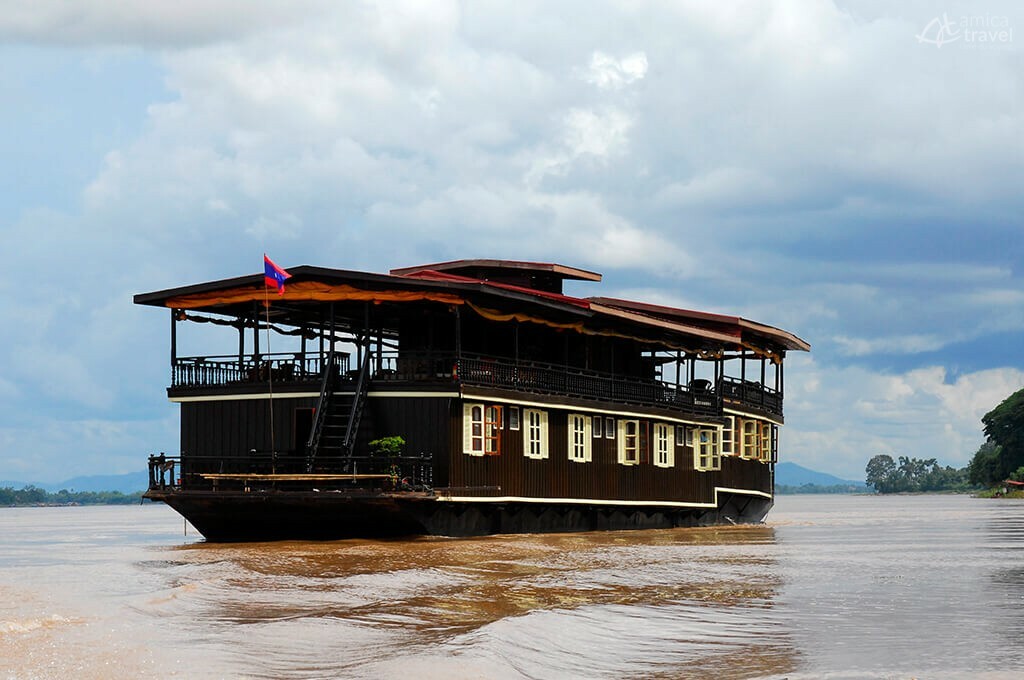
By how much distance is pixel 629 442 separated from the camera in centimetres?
3594

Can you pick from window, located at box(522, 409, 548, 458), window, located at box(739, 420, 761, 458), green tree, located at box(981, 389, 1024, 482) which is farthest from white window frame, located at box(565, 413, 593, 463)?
green tree, located at box(981, 389, 1024, 482)

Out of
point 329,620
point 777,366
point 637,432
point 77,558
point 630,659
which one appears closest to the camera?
point 630,659

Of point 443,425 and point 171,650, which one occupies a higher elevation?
point 443,425

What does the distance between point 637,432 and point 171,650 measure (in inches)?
947

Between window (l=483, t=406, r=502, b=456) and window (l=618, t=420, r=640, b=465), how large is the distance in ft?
19.9

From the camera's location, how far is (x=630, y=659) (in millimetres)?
12898

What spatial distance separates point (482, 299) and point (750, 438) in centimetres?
1695

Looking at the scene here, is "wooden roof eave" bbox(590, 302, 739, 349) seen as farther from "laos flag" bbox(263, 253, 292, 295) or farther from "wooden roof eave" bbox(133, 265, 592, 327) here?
"laos flag" bbox(263, 253, 292, 295)

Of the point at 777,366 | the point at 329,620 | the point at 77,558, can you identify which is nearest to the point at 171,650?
the point at 329,620

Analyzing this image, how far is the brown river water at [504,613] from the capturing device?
40.7 feet

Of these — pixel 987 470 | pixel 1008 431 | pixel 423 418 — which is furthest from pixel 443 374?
pixel 987 470

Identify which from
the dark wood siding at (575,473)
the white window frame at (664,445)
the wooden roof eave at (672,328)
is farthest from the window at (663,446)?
the wooden roof eave at (672,328)

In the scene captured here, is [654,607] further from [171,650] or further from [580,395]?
[580,395]

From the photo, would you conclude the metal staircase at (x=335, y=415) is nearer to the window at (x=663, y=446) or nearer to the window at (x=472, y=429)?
the window at (x=472, y=429)
